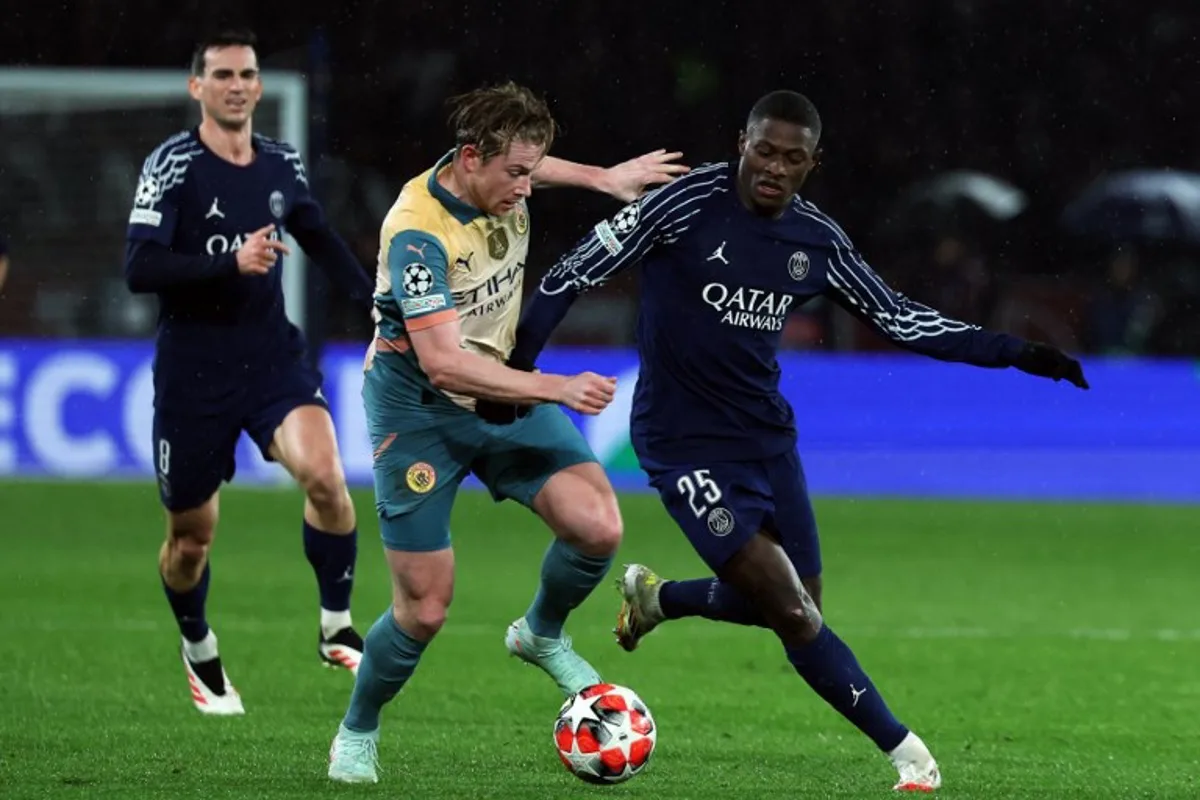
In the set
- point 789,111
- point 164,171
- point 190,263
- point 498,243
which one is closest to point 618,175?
point 498,243

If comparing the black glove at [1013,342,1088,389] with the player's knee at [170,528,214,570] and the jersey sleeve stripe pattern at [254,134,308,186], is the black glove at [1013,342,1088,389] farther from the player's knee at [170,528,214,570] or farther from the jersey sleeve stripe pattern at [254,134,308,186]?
the player's knee at [170,528,214,570]

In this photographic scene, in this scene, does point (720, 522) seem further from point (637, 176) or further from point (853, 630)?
point (853, 630)

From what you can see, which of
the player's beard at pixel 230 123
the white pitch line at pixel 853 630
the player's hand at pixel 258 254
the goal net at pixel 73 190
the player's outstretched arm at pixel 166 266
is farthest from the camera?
the goal net at pixel 73 190

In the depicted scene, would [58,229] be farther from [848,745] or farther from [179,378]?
[848,745]

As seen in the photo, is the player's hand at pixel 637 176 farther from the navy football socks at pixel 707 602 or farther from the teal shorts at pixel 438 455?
the navy football socks at pixel 707 602

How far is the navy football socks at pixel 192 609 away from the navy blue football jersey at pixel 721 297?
2.10 m

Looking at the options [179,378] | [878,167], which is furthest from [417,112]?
[179,378]

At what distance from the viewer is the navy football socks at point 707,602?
716 cm

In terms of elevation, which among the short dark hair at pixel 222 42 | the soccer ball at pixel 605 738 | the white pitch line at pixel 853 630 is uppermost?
the short dark hair at pixel 222 42

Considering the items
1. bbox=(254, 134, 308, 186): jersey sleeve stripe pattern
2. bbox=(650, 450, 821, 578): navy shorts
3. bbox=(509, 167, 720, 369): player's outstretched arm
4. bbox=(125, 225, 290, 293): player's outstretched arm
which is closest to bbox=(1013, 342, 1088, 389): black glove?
bbox=(650, 450, 821, 578): navy shorts

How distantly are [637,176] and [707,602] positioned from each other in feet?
4.45

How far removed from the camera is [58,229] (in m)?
18.0

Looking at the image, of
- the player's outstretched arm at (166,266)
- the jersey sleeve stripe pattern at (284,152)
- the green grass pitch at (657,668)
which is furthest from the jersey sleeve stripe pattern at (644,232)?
the jersey sleeve stripe pattern at (284,152)

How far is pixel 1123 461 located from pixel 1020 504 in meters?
0.84
